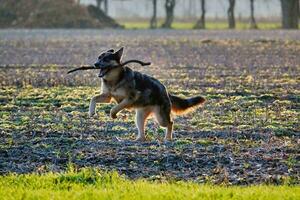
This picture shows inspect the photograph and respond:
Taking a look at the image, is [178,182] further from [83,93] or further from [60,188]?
[83,93]

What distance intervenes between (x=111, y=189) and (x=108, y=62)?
153 inches

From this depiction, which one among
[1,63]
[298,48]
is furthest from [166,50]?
[1,63]

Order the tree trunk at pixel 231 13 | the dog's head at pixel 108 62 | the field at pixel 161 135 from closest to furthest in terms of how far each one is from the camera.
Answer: the field at pixel 161 135
the dog's head at pixel 108 62
the tree trunk at pixel 231 13

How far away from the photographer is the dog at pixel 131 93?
40.3 ft

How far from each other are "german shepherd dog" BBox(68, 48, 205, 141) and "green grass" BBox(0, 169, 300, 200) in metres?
2.92

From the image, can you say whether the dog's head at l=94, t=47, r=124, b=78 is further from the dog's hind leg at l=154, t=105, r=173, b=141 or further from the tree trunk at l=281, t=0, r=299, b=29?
the tree trunk at l=281, t=0, r=299, b=29

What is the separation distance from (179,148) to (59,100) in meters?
6.96

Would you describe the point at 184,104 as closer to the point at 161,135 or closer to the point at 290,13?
the point at 161,135

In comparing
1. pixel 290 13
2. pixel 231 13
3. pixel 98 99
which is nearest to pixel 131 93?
pixel 98 99

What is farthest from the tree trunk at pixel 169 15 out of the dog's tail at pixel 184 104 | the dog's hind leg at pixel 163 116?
the dog's hind leg at pixel 163 116

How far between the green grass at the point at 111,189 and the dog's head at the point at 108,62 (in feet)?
9.76

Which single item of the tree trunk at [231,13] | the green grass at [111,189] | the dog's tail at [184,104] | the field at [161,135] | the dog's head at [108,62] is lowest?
the tree trunk at [231,13]

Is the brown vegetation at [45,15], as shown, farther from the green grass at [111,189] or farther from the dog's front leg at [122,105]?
the green grass at [111,189]

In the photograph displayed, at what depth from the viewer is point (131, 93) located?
12.3 metres
